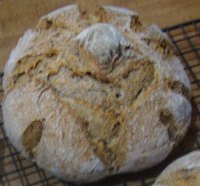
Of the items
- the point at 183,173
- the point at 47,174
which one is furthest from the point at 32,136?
the point at 183,173

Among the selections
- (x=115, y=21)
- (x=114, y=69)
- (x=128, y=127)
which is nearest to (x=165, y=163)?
(x=128, y=127)

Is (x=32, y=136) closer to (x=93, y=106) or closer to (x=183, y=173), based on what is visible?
(x=93, y=106)

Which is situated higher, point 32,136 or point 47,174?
point 32,136

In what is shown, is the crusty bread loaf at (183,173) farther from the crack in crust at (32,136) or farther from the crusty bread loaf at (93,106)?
the crack in crust at (32,136)

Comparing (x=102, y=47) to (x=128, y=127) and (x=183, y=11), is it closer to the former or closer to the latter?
(x=128, y=127)

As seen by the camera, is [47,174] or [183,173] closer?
[183,173]

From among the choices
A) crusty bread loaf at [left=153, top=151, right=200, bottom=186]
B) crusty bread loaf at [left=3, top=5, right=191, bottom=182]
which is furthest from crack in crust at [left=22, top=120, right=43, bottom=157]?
crusty bread loaf at [left=153, top=151, right=200, bottom=186]

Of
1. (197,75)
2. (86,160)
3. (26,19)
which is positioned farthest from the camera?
(26,19)
